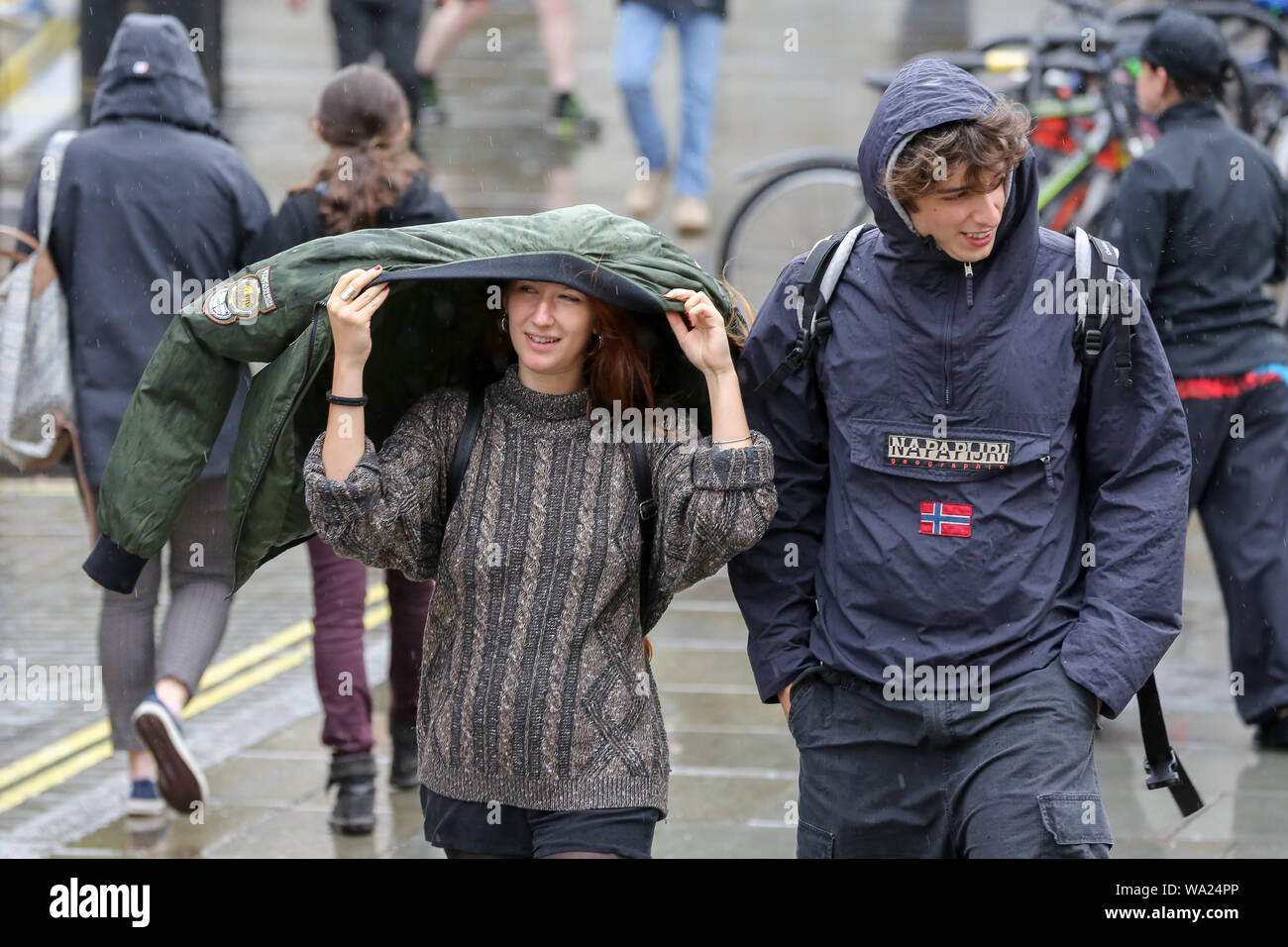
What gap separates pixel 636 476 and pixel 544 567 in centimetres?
24

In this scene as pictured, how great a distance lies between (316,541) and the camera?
17.7 feet

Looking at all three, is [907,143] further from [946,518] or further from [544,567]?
[544,567]

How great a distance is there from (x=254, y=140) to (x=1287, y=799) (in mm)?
9982

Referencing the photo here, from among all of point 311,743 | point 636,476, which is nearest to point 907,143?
point 636,476

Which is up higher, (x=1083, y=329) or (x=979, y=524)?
(x=1083, y=329)

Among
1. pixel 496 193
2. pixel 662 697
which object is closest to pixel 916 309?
pixel 662 697

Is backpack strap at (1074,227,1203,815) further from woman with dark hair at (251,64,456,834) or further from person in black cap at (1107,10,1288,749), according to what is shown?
person in black cap at (1107,10,1288,749)

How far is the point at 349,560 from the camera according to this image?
208 inches

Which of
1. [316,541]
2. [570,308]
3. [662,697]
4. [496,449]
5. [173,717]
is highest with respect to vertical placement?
[570,308]

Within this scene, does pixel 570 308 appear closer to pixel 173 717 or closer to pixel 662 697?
pixel 173 717

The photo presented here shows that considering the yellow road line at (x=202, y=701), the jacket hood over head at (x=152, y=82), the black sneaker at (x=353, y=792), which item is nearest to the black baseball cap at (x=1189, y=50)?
the jacket hood over head at (x=152, y=82)

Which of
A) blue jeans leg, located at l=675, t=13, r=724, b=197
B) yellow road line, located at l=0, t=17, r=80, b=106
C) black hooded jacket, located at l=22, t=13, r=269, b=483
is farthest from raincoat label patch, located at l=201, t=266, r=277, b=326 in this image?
yellow road line, located at l=0, t=17, r=80, b=106

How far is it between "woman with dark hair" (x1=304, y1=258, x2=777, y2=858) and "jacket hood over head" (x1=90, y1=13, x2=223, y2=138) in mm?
2352

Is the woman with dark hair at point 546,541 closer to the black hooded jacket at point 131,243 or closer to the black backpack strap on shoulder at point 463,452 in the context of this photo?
the black backpack strap on shoulder at point 463,452
